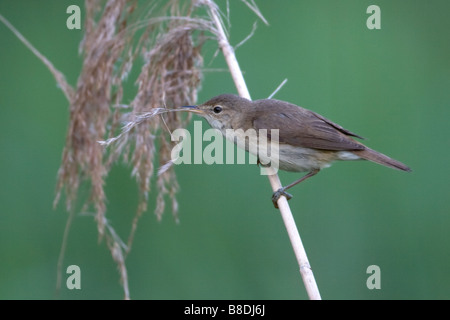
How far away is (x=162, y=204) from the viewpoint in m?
3.01

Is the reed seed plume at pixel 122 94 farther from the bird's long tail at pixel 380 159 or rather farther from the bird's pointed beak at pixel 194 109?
the bird's long tail at pixel 380 159

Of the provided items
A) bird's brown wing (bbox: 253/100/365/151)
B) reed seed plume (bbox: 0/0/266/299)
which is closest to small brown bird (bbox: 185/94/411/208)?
bird's brown wing (bbox: 253/100/365/151)

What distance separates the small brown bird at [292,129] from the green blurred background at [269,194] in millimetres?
403

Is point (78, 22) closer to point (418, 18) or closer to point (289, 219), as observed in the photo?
point (289, 219)

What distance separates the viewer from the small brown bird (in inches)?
136

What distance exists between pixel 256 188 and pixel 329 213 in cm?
49

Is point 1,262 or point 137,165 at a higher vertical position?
point 137,165

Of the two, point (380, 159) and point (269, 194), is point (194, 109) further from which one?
point (380, 159)

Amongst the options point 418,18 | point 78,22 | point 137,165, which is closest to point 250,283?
point 137,165

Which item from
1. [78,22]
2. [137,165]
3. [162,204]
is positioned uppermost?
[78,22]

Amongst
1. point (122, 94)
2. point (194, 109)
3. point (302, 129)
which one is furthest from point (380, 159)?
point (122, 94)

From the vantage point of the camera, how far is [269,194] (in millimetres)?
3957

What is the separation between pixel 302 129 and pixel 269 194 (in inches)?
25.2

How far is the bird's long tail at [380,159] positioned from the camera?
3.29 meters
